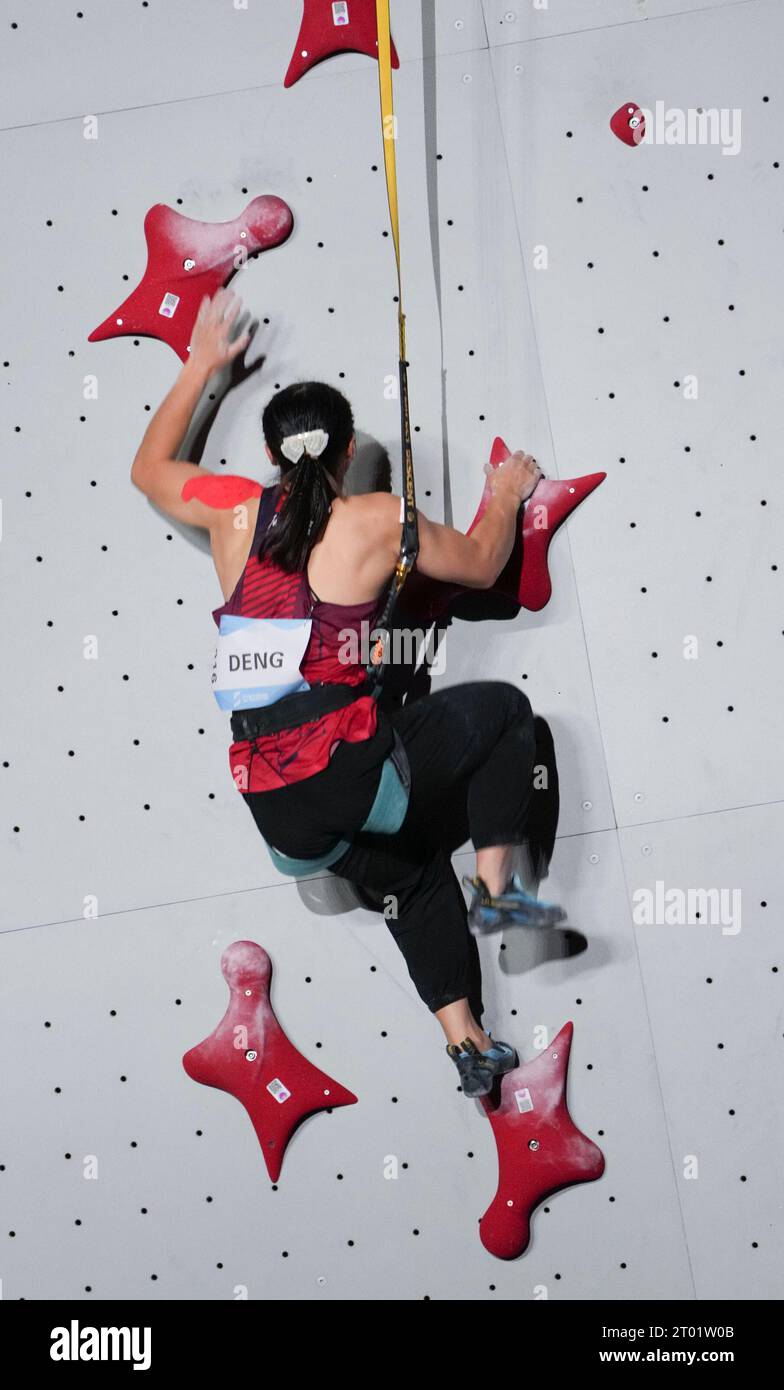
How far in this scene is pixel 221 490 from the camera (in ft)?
7.87

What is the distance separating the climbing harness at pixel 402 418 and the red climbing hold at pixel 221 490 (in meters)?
0.33

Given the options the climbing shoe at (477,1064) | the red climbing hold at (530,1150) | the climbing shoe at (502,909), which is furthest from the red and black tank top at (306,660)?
the red climbing hold at (530,1150)

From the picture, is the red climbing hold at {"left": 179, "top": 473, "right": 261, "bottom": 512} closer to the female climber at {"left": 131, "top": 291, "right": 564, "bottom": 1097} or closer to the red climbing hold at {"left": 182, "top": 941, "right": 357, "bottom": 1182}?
the female climber at {"left": 131, "top": 291, "right": 564, "bottom": 1097}

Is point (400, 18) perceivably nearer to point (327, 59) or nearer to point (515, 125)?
point (327, 59)

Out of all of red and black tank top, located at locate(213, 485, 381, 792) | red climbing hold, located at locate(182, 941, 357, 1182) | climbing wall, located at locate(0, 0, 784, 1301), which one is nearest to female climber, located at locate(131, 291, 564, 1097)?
red and black tank top, located at locate(213, 485, 381, 792)

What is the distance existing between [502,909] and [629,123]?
1.76m

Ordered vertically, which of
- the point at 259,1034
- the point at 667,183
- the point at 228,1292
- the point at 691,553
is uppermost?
the point at 667,183

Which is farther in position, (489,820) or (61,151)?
(61,151)

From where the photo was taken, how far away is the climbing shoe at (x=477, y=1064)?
2404 mm

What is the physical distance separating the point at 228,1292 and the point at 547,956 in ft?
3.51

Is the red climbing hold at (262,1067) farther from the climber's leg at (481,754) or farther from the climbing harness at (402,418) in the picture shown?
the climbing harness at (402,418)

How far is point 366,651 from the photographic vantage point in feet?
7.52

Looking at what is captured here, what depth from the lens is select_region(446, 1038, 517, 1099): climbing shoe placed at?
2.40 meters

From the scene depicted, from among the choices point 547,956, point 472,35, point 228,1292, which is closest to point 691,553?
point 547,956
